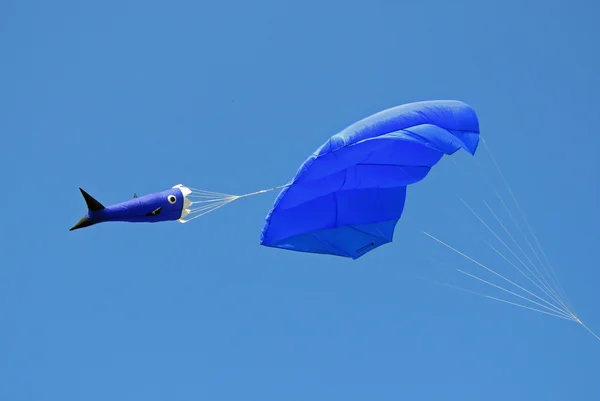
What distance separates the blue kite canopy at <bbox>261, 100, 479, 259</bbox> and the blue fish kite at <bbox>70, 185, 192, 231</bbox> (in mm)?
2466

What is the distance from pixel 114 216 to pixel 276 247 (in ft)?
15.4

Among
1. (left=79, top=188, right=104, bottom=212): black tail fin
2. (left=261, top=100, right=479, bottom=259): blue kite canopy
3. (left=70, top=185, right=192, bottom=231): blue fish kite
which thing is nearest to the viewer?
(left=79, top=188, right=104, bottom=212): black tail fin

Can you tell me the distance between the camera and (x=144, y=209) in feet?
59.0

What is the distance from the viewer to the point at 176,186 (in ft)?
62.0

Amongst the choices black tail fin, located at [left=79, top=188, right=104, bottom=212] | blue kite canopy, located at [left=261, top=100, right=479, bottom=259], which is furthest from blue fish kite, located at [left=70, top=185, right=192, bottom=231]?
blue kite canopy, located at [left=261, top=100, right=479, bottom=259]

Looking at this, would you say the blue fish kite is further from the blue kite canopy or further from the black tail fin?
the blue kite canopy

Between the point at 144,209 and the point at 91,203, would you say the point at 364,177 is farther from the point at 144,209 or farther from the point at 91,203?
the point at 91,203

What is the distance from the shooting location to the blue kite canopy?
1970 cm

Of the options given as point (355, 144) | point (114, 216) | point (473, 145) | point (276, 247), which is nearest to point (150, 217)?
point (114, 216)

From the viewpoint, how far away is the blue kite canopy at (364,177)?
64.6 ft

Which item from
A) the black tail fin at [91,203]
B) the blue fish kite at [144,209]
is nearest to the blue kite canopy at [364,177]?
the blue fish kite at [144,209]

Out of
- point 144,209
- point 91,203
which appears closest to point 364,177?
point 144,209

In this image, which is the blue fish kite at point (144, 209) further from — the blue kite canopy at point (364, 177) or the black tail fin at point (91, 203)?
the blue kite canopy at point (364, 177)

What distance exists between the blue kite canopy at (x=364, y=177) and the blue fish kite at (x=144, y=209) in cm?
247
